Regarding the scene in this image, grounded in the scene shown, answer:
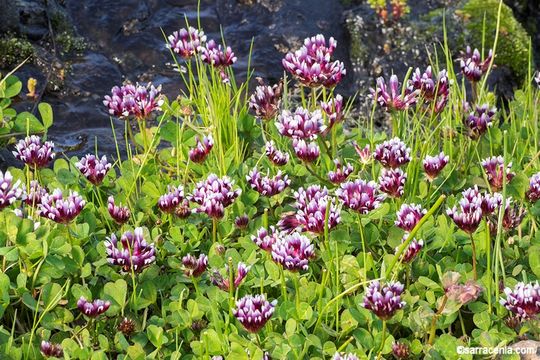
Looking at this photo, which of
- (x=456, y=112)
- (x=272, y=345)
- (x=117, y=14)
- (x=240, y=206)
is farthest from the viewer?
(x=117, y=14)

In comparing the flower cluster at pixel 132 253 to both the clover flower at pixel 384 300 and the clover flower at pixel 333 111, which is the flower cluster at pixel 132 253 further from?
the clover flower at pixel 333 111

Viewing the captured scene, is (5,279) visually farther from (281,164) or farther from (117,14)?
(117,14)

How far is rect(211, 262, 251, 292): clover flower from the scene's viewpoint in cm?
370

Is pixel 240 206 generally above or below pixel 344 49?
above

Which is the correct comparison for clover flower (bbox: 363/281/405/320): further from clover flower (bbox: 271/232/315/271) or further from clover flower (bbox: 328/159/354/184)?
clover flower (bbox: 328/159/354/184)

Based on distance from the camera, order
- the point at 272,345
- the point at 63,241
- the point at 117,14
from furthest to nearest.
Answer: the point at 117,14 < the point at 63,241 < the point at 272,345

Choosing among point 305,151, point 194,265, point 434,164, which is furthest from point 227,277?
point 434,164

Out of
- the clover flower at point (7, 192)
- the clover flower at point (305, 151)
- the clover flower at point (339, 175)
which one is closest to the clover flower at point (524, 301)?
the clover flower at point (339, 175)

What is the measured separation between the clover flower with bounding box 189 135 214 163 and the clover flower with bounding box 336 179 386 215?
0.91 meters

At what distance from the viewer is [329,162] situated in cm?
455

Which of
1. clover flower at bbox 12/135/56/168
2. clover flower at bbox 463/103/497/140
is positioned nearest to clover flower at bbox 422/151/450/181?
clover flower at bbox 463/103/497/140

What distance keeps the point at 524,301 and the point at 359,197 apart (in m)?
0.78

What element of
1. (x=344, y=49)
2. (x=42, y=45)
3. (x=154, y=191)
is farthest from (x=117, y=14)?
(x=154, y=191)

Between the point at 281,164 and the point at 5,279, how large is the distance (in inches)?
57.1
